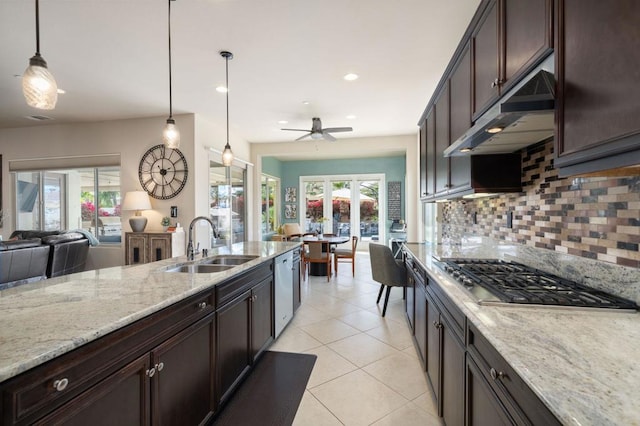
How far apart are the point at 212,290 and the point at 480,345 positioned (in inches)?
53.5

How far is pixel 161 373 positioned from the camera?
129 centimetres

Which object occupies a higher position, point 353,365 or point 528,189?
point 528,189

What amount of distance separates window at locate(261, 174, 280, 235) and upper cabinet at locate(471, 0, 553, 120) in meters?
6.45

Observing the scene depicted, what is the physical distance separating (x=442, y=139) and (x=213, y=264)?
90.9 inches

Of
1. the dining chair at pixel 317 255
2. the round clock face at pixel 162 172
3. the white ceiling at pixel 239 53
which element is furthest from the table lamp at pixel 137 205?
the dining chair at pixel 317 255

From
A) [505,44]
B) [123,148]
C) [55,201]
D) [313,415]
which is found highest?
[123,148]

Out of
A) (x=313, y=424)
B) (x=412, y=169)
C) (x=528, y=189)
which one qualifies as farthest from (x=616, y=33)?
(x=412, y=169)

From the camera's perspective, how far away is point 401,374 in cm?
235

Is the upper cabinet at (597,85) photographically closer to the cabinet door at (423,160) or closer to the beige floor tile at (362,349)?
the beige floor tile at (362,349)

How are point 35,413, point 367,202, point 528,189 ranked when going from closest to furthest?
point 35,413, point 528,189, point 367,202

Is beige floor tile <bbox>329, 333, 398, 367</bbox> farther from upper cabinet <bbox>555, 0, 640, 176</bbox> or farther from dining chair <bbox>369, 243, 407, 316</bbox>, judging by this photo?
upper cabinet <bbox>555, 0, 640, 176</bbox>

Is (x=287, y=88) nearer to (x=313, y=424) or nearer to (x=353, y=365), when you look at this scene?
(x=353, y=365)

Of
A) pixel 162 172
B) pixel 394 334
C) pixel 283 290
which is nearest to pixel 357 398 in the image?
pixel 394 334

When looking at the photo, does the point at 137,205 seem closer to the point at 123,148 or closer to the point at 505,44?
the point at 123,148
